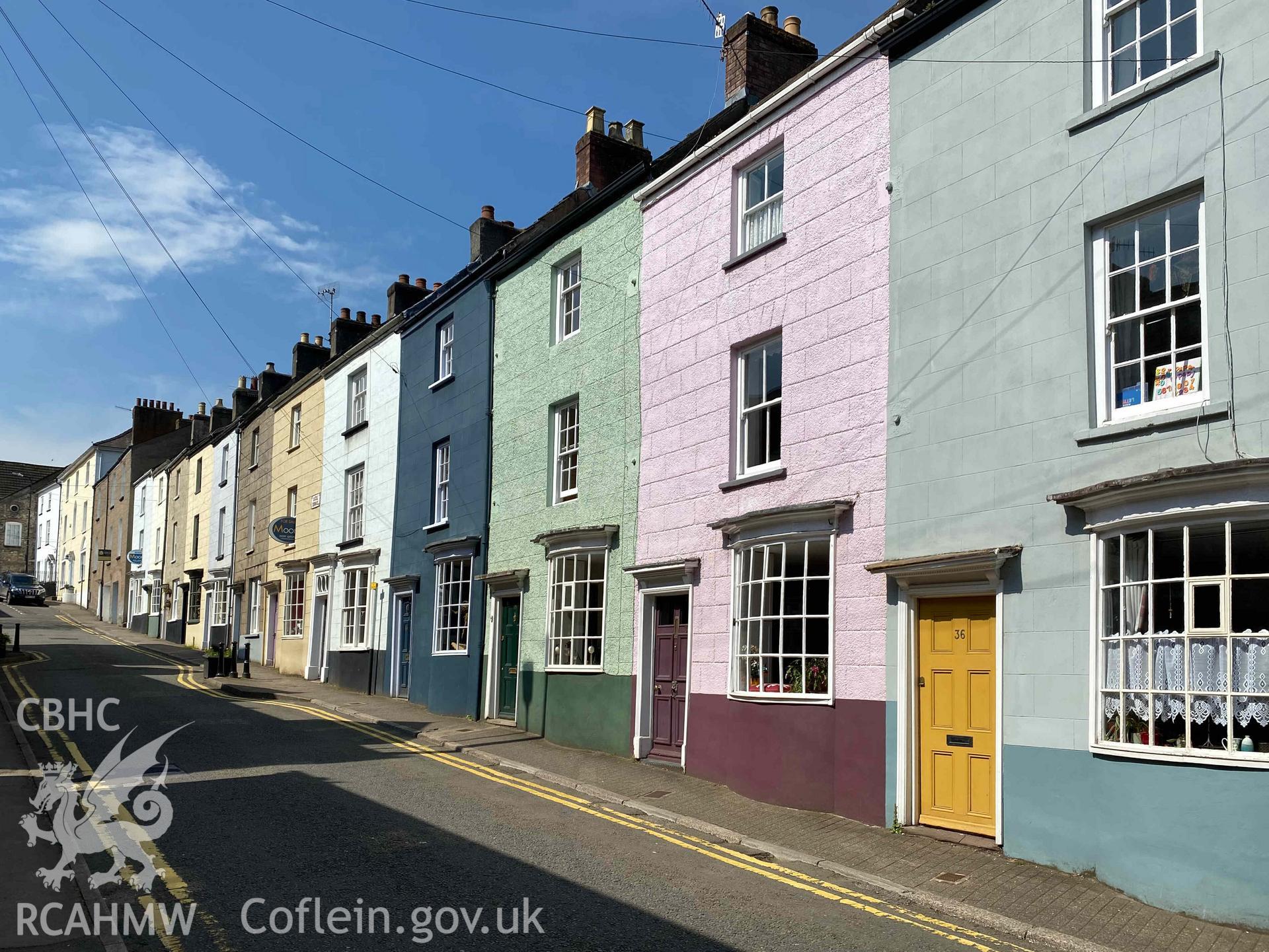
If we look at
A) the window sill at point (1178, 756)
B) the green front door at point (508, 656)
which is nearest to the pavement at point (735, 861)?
the window sill at point (1178, 756)

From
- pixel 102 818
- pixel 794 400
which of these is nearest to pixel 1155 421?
pixel 794 400

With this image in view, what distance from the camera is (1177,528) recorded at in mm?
8898

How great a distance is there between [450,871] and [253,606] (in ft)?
94.4

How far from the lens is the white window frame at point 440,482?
925 inches

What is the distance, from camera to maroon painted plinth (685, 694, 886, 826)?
38.5 ft

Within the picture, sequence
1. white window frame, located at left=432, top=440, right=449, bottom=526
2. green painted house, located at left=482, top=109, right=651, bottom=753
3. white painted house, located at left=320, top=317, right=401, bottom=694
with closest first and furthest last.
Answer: green painted house, located at left=482, top=109, right=651, bottom=753 → white window frame, located at left=432, top=440, right=449, bottom=526 → white painted house, located at left=320, top=317, right=401, bottom=694

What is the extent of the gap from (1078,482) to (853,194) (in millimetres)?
4829

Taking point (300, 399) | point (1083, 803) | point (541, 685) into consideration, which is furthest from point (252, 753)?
point (300, 399)

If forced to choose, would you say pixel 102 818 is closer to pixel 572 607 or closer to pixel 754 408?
pixel 572 607

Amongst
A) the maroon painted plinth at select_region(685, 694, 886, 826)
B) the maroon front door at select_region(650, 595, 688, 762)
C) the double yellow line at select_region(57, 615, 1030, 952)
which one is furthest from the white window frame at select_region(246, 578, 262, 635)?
the maroon painted plinth at select_region(685, 694, 886, 826)

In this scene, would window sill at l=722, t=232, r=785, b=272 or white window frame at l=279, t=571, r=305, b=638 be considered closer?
window sill at l=722, t=232, r=785, b=272

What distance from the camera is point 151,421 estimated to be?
56.6m

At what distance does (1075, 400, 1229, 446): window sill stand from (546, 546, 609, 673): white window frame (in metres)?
8.80

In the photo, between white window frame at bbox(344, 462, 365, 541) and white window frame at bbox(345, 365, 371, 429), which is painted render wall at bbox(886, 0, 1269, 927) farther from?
white window frame at bbox(344, 462, 365, 541)
